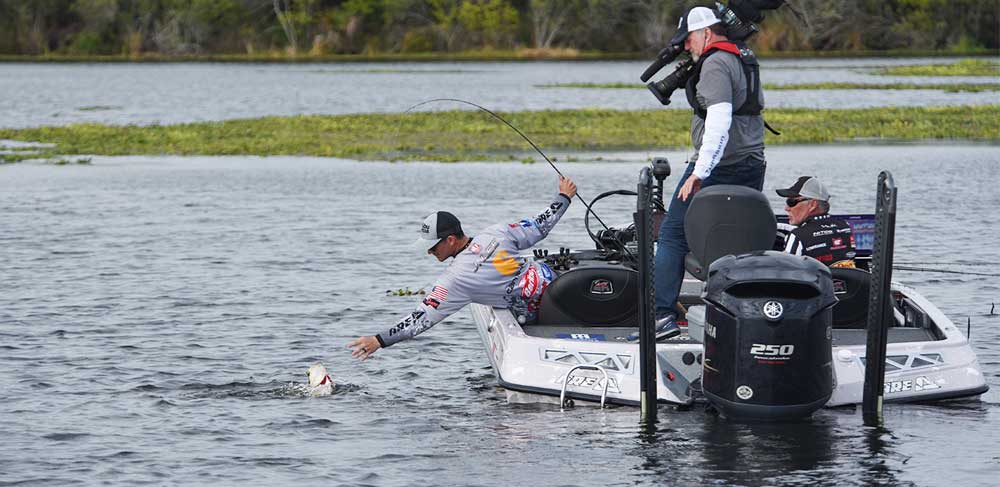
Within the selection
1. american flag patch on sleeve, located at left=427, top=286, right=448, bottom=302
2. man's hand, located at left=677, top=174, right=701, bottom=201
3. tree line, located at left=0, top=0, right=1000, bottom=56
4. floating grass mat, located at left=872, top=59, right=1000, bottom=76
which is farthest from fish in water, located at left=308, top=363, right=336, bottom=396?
tree line, located at left=0, top=0, right=1000, bottom=56

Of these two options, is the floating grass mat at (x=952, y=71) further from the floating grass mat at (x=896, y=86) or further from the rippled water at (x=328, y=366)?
the rippled water at (x=328, y=366)

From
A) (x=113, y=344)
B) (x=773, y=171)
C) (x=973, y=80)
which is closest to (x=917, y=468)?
(x=113, y=344)

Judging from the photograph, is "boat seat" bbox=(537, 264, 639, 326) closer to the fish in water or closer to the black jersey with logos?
the black jersey with logos

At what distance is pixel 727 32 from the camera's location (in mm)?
9953

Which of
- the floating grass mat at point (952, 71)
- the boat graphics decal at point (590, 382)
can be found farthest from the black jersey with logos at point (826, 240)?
the floating grass mat at point (952, 71)

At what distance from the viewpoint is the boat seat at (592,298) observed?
34.1 feet

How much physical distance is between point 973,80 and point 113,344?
6138 cm

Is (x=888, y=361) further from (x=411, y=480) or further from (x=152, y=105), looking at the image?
(x=152, y=105)

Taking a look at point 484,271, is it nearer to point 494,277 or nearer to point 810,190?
point 494,277

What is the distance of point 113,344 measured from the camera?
43.6 feet

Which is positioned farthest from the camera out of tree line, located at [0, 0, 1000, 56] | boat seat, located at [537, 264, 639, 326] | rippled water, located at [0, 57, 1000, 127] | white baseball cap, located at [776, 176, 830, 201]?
tree line, located at [0, 0, 1000, 56]

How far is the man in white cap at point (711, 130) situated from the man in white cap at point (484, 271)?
104 centimetres

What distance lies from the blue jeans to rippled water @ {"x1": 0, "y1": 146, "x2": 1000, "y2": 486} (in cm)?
73

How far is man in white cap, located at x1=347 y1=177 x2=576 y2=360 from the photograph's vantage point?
1047 centimetres
